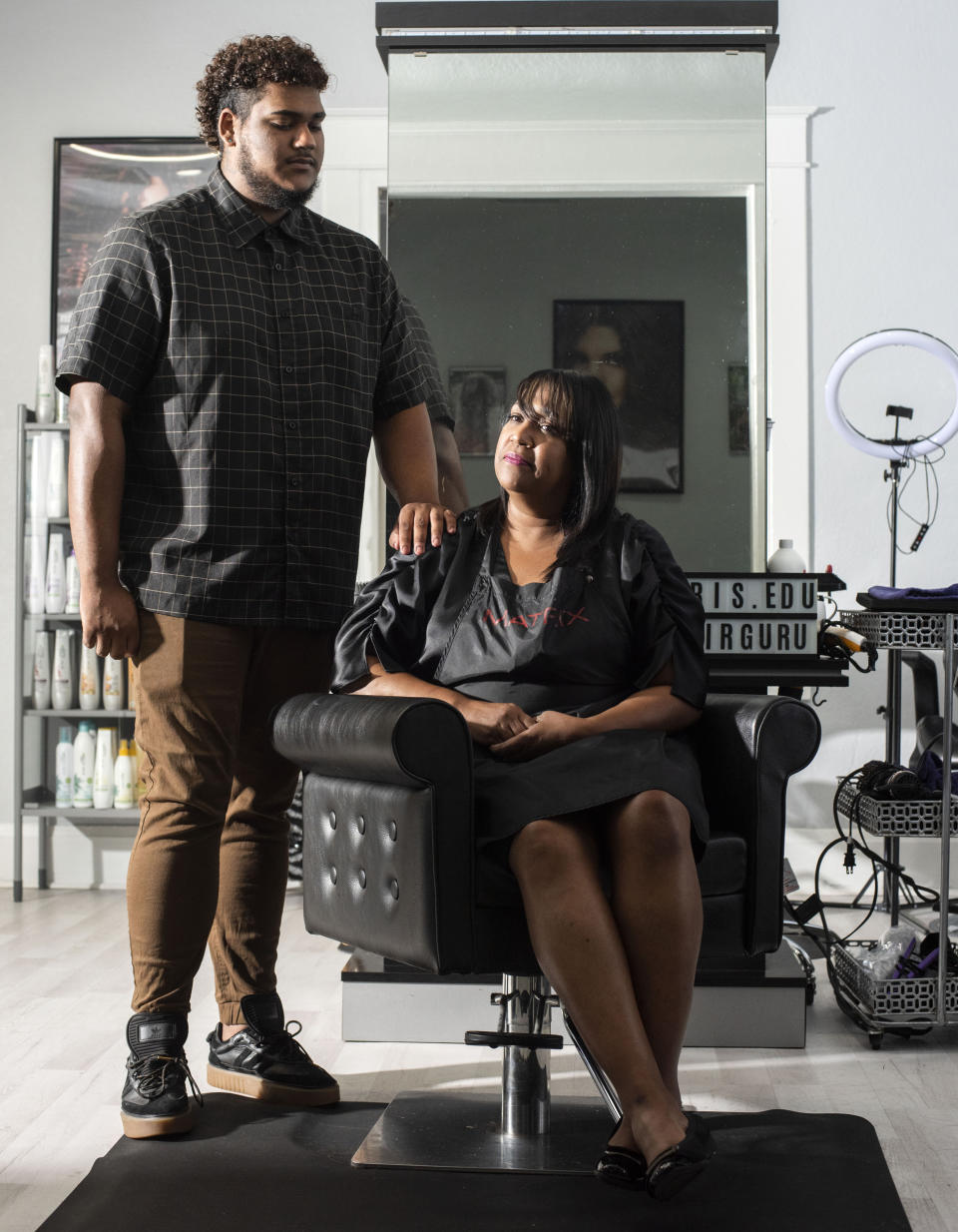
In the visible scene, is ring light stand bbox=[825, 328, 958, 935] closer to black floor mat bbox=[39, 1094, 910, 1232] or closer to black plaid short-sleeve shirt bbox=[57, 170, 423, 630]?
black floor mat bbox=[39, 1094, 910, 1232]

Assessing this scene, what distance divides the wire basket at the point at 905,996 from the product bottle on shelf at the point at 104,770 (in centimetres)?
225

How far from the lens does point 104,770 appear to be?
12.2 feet

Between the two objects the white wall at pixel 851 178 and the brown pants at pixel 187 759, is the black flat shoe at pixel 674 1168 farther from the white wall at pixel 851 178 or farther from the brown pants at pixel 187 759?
the white wall at pixel 851 178

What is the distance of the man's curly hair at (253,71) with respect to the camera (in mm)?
1905

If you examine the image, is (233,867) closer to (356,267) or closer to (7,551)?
(356,267)

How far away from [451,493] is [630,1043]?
1.30 m

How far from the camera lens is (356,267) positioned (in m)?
2.11

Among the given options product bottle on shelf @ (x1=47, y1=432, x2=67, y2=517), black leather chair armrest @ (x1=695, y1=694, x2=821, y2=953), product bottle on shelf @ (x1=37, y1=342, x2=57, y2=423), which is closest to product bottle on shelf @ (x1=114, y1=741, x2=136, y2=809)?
product bottle on shelf @ (x1=47, y1=432, x2=67, y2=517)

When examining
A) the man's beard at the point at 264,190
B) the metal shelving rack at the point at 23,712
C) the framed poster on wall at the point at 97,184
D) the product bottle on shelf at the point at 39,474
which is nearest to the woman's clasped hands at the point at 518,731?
the man's beard at the point at 264,190

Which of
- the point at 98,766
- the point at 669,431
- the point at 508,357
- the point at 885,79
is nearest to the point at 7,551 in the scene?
the point at 98,766

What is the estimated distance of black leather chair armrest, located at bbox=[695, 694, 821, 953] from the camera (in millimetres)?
1690

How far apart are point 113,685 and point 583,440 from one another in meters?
2.26

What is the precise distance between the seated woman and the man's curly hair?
579 mm

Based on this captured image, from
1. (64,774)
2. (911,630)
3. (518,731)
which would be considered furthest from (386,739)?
(64,774)
